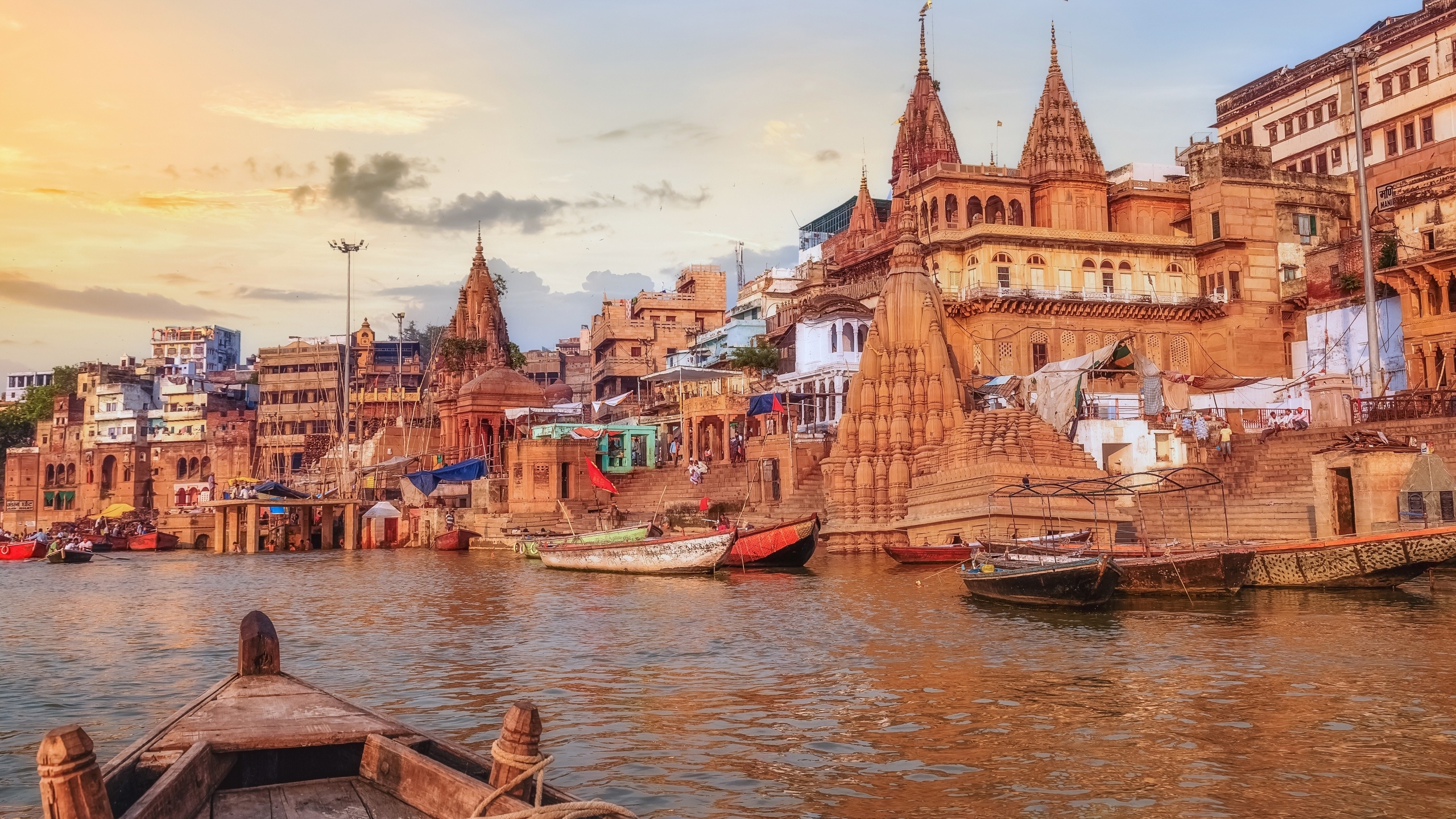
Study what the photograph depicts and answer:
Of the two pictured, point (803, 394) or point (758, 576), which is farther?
point (803, 394)

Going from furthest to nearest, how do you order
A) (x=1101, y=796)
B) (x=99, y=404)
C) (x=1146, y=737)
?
(x=99, y=404)
(x=1146, y=737)
(x=1101, y=796)

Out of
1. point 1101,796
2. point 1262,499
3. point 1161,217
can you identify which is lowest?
point 1101,796

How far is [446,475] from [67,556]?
16348mm

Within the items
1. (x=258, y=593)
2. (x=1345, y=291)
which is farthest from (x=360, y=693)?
(x=1345, y=291)

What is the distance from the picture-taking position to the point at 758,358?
58.1 metres

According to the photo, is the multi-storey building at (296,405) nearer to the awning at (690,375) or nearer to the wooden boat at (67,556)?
the wooden boat at (67,556)

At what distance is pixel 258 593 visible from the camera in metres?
33.2

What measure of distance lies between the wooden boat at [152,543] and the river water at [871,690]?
38.8 metres

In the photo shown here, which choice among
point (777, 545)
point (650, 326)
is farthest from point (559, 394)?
point (777, 545)

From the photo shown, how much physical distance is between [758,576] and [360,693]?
1766 centimetres

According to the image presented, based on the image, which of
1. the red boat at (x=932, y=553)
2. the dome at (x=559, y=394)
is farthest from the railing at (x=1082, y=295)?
the dome at (x=559, y=394)

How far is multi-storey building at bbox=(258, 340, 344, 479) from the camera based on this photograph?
90250 mm

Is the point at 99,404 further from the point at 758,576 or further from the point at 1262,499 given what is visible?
the point at 1262,499

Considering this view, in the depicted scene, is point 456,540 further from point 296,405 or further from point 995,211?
point 296,405
